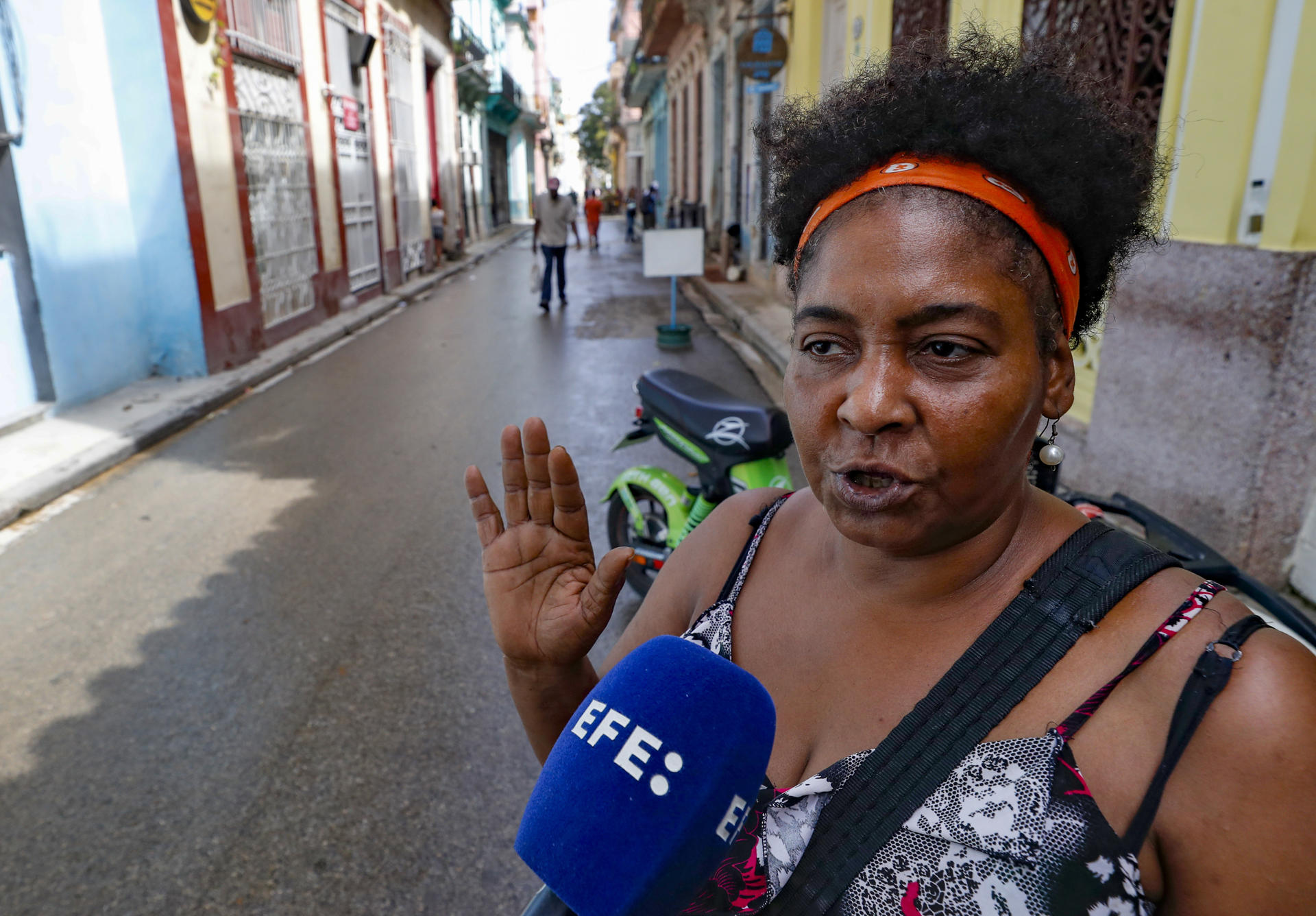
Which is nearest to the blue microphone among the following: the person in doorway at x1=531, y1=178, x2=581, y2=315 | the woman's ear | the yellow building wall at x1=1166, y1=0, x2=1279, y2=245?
the woman's ear

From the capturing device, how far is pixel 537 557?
148cm

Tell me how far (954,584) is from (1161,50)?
4.33m

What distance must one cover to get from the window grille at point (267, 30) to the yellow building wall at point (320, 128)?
0.90 ft

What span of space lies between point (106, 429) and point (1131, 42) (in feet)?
22.9

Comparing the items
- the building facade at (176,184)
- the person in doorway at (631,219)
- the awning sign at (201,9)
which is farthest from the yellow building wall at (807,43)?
the person in doorway at (631,219)

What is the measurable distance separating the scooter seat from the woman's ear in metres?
2.24

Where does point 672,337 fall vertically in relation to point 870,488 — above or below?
below

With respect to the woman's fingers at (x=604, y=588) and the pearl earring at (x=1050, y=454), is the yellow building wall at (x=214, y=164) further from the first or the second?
the pearl earring at (x=1050, y=454)

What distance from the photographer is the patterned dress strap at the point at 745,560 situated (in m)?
1.45

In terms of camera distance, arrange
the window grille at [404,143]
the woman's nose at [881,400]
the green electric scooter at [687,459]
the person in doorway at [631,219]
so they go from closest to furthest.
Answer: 1. the woman's nose at [881,400]
2. the green electric scooter at [687,459]
3. the window grille at [404,143]
4. the person in doorway at [631,219]

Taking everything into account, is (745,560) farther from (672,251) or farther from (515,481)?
(672,251)

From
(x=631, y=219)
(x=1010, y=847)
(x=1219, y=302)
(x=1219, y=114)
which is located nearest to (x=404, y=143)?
(x=631, y=219)

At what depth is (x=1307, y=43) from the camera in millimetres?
3250

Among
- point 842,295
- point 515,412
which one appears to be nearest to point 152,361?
point 515,412
